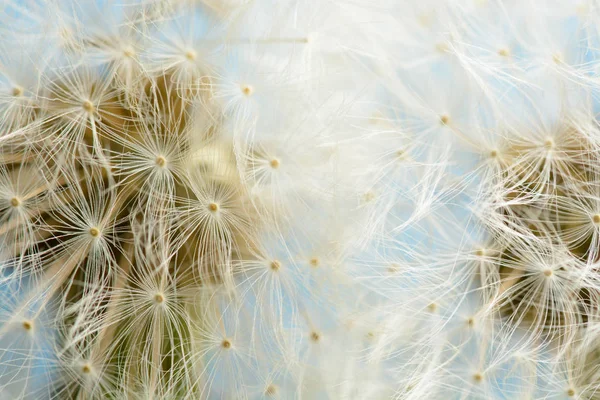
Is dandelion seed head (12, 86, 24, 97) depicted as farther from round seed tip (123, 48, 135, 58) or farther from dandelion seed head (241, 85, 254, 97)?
dandelion seed head (241, 85, 254, 97)

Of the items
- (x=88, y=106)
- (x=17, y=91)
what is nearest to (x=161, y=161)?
(x=88, y=106)

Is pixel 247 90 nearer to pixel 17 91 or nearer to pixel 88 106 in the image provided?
pixel 88 106

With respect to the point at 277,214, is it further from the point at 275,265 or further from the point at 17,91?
the point at 17,91

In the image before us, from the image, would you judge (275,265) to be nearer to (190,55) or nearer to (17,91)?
(190,55)

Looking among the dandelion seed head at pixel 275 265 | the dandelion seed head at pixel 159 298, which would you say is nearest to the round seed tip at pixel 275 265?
the dandelion seed head at pixel 275 265

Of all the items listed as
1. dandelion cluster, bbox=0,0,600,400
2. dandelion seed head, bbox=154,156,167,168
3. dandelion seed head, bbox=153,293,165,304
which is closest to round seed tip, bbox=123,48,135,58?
dandelion cluster, bbox=0,0,600,400

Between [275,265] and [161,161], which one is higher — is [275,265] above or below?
below

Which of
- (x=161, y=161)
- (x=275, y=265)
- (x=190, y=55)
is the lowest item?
(x=275, y=265)

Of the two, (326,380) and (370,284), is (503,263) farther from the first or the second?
(326,380)

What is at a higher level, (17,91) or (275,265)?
(17,91)

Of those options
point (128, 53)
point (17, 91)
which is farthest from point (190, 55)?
point (17, 91)
